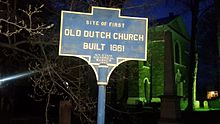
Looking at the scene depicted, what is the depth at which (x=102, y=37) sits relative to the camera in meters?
5.85

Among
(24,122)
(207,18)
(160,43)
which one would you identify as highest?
(207,18)

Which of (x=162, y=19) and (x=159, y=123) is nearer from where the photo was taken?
(x=159, y=123)

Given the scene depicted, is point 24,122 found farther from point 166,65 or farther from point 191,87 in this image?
point 191,87

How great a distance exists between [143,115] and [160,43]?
67.6 feet

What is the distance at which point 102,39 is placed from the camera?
5.85m

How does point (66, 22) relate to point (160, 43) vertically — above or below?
below

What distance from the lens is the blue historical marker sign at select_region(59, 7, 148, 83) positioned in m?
5.78

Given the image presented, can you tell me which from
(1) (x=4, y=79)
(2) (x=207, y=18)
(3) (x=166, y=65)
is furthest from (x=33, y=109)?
(2) (x=207, y=18)

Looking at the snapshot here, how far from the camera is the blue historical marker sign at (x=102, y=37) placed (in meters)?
5.78

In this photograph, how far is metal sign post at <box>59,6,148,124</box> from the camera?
5785mm

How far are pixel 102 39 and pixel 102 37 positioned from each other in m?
0.03

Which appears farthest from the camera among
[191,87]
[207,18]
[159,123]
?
[207,18]

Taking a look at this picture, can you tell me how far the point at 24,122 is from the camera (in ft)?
47.9

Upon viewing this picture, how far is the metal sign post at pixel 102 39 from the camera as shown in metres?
5.79
